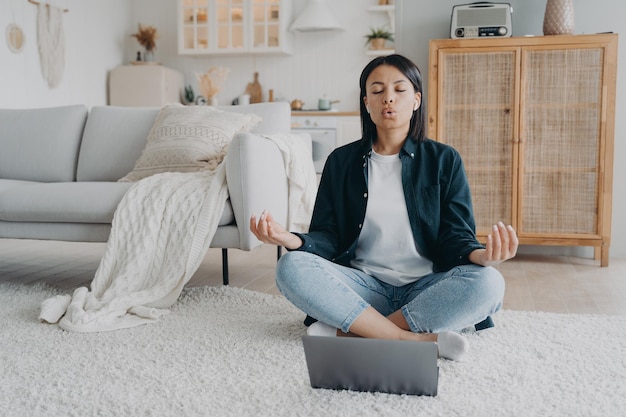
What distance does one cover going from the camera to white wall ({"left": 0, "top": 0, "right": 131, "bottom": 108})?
5219mm

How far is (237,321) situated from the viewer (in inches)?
87.9

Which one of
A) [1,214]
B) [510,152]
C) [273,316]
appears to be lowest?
[273,316]

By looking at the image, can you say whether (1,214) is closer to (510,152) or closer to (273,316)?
(273,316)

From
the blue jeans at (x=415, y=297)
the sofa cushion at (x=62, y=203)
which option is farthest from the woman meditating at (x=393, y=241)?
the sofa cushion at (x=62, y=203)

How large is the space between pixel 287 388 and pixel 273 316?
73 centimetres

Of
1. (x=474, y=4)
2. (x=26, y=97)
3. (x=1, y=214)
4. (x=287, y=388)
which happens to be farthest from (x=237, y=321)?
(x=26, y=97)

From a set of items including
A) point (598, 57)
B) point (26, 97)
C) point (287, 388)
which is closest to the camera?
point (287, 388)

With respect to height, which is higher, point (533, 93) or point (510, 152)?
point (533, 93)

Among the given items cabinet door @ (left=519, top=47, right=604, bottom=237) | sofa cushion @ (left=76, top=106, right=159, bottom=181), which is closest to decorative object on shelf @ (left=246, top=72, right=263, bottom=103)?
sofa cushion @ (left=76, top=106, right=159, bottom=181)

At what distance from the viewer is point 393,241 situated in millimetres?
1953

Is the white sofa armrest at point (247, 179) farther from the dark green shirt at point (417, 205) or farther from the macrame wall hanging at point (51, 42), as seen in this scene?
the macrame wall hanging at point (51, 42)

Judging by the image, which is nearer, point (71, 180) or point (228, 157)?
point (228, 157)

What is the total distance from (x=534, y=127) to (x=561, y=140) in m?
0.15

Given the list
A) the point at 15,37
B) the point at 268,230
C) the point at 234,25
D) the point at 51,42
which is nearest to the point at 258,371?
the point at 268,230
